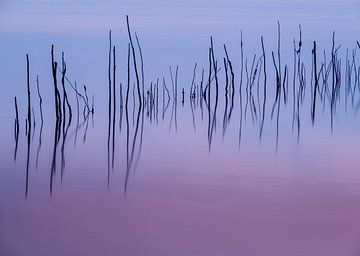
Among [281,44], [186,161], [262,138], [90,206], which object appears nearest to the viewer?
[90,206]

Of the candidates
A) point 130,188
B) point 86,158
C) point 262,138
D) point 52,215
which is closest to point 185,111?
point 262,138

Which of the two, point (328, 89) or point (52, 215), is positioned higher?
point (328, 89)

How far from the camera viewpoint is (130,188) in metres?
1.86

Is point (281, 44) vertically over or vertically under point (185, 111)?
over

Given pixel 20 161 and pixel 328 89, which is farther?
pixel 328 89

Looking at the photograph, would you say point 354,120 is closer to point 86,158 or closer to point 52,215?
point 86,158

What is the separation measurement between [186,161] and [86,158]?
260 millimetres

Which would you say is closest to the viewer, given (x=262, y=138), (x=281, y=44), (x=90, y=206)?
(x=90, y=206)

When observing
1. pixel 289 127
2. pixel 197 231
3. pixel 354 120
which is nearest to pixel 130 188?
pixel 197 231

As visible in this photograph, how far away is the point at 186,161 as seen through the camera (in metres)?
2.00

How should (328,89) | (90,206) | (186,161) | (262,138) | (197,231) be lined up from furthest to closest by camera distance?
(328,89) < (262,138) < (186,161) < (90,206) < (197,231)

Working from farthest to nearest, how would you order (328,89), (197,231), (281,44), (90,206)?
(328,89) → (281,44) → (90,206) → (197,231)

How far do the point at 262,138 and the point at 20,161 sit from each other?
25.8 inches

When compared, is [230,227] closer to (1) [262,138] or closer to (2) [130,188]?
(2) [130,188]
